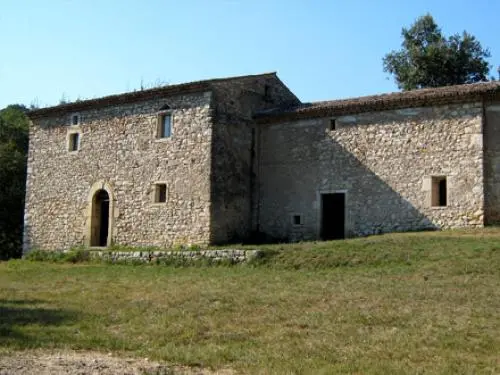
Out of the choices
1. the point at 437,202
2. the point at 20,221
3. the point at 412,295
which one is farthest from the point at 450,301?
the point at 20,221

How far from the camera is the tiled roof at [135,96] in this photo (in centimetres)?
2251

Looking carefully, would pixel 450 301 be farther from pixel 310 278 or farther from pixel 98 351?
pixel 98 351

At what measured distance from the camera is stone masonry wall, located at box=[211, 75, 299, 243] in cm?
2227

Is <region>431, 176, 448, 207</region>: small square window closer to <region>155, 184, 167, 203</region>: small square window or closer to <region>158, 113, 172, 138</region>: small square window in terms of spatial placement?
<region>155, 184, 167, 203</region>: small square window

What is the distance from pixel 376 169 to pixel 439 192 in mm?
2141

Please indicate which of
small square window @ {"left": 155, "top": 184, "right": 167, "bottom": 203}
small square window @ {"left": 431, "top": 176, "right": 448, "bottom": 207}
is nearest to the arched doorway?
small square window @ {"left": 155, "top": 184, "right": 167, "bottom": 203}

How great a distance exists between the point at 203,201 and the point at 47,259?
7.32m

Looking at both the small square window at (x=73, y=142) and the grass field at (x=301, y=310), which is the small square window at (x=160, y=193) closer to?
the small square window at (x=73, y=142)

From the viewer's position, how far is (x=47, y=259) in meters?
25.1

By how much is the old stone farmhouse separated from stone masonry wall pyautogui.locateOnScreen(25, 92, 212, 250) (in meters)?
0.05

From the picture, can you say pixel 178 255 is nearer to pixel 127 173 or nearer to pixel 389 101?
pixel 127 173

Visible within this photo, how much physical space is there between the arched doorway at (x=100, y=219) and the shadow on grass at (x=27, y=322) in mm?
12579

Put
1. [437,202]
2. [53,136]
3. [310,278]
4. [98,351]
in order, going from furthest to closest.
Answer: [53,136] < [437,202] < [310,278] < [98,351]

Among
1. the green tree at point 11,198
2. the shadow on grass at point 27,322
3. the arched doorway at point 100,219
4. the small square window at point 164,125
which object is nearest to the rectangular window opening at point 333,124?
the small square window at point 164,125
